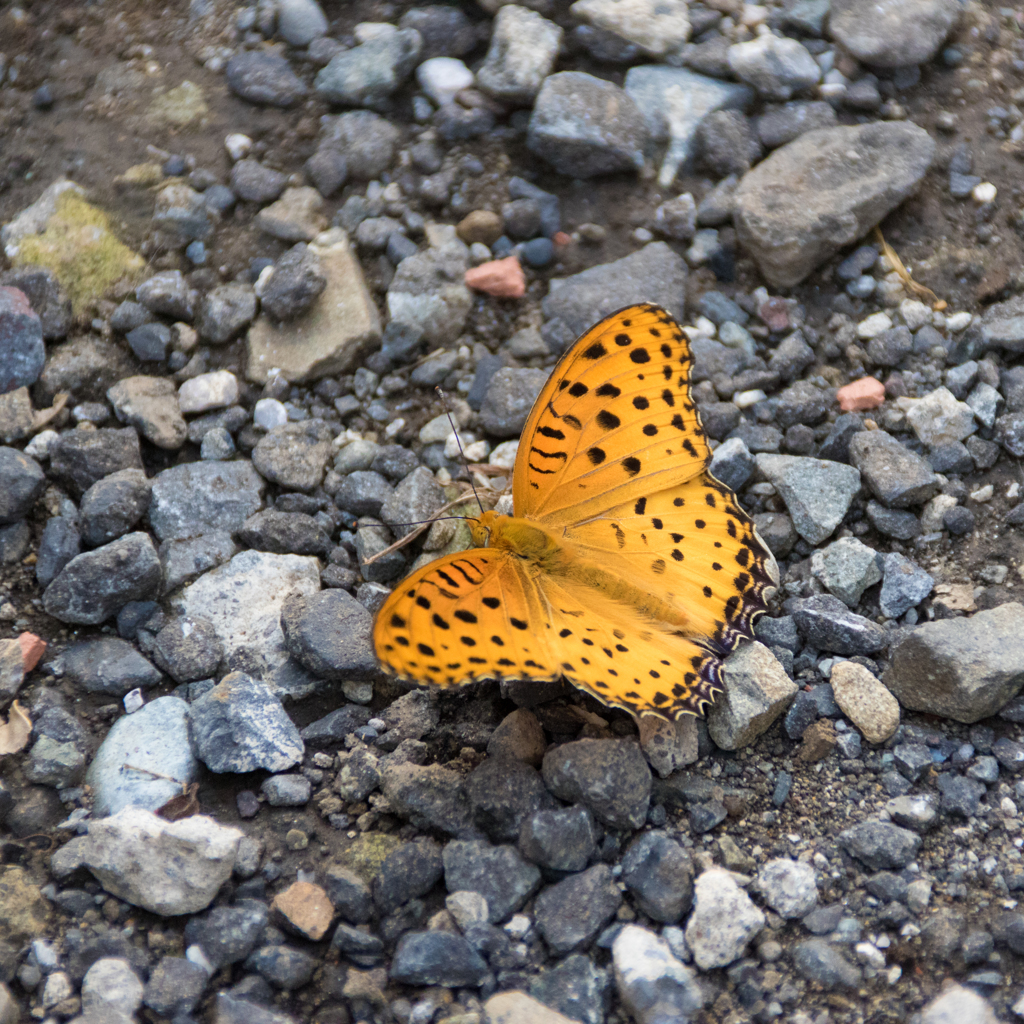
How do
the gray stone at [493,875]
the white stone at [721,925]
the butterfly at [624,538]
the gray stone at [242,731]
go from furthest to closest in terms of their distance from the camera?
1. the gray stone at [242,731]
2. the butterfly at [624,538]
3. the gray stone at [493,875]
4. the white stone at [721,925]

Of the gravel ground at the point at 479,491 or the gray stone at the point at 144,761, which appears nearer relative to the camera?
the gravel ground at the point at 479,491

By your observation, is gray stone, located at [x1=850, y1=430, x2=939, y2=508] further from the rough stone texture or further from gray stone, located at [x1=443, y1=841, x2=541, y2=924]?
gray stone, located at [x1=443, y1=841, x2=541, y2=924]

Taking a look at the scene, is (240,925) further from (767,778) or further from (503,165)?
(503,165)

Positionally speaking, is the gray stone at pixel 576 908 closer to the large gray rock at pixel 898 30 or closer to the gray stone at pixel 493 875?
the gray stone at pixel 493 875


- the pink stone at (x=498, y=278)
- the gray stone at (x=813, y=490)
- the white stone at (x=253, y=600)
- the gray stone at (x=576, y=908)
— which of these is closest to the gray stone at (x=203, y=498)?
the white stone at (x=253, y=600)

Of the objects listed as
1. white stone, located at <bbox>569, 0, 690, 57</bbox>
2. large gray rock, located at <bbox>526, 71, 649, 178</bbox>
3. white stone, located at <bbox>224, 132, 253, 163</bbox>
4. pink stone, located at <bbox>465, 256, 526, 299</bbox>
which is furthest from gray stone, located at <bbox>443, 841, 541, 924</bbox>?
white stone, located at <bbox>569, 0, 690, 57</bbox>

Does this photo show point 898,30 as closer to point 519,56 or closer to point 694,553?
point 519,56
